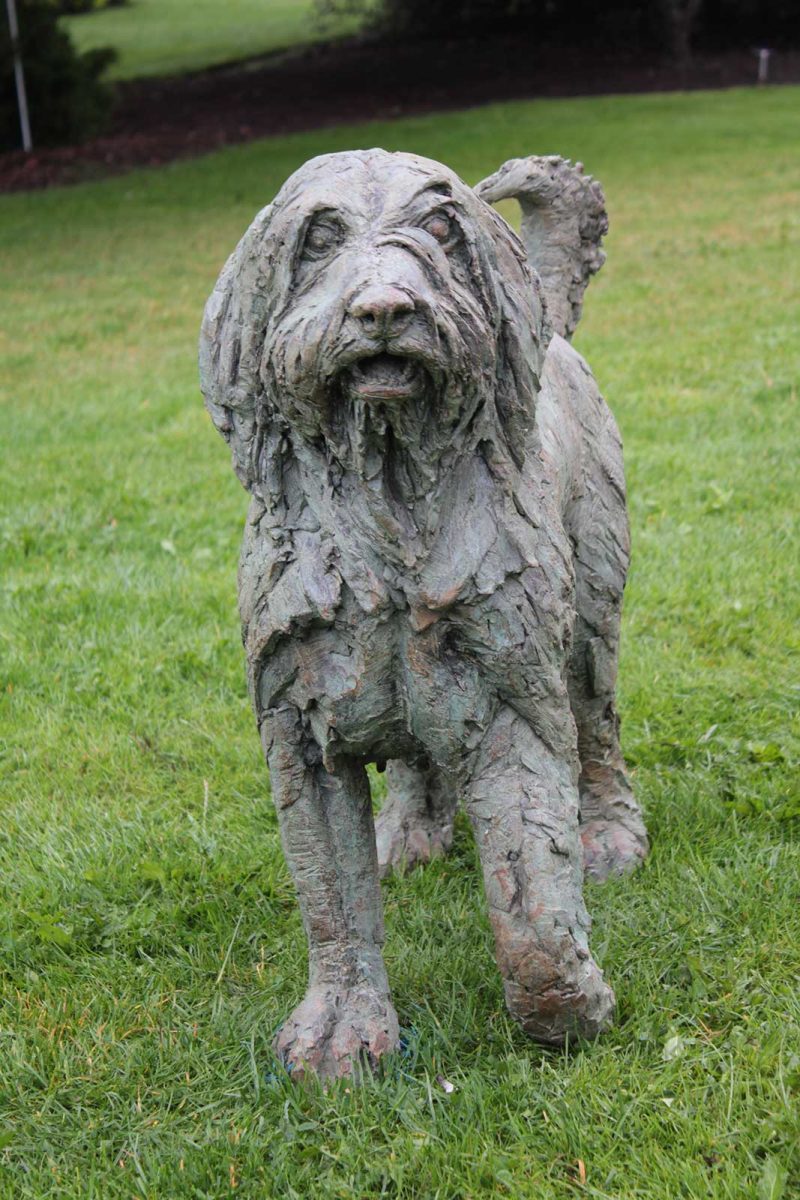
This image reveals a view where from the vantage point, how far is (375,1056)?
3178 mm

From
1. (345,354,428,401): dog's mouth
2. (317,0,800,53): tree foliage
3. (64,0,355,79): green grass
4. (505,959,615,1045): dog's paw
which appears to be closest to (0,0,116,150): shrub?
(64,0,355,79): green grass

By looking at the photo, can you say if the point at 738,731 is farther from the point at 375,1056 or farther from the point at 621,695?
the point at 375,1056

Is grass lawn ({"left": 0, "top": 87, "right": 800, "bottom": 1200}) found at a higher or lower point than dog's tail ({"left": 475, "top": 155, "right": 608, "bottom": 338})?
lower

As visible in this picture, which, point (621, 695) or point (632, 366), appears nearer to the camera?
point (621, 695)

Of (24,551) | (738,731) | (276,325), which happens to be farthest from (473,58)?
(276,325)

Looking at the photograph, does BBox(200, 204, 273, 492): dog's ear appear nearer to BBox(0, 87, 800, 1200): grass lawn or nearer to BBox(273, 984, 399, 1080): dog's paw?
BBox(273, 984, 399, 1080): dog's paw

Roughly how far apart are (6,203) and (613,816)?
1659cm

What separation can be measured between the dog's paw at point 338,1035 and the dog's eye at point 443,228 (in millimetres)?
1743

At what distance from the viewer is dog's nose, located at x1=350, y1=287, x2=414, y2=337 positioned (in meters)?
2.29

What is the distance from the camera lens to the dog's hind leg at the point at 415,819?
412 cm

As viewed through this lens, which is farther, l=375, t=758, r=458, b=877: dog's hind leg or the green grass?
the green grass

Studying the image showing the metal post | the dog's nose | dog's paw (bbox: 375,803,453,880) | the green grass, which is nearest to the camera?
the dog's nose

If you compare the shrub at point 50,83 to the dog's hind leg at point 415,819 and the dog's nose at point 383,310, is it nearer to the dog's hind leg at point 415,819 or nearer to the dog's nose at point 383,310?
the dog's hind leg at point 415,819

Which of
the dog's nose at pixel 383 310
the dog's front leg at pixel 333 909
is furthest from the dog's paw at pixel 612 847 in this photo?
the dog's nose at pixel 383 310
